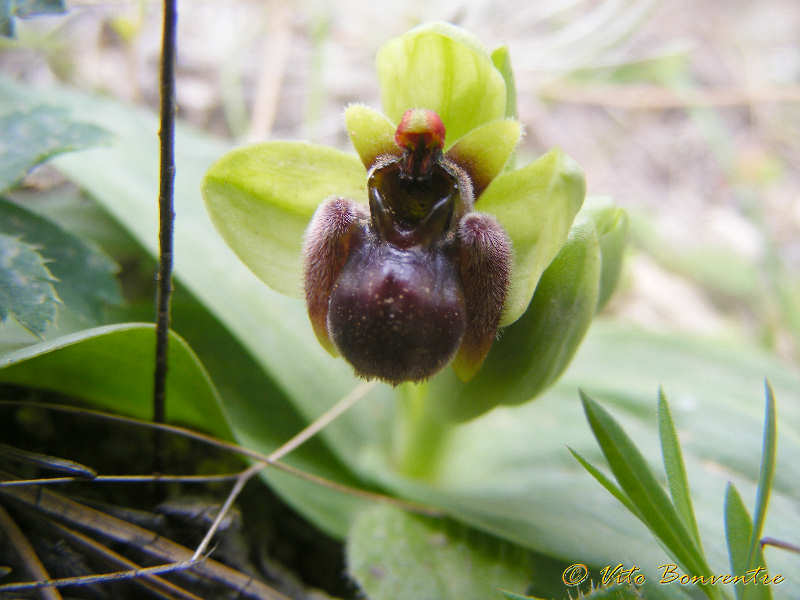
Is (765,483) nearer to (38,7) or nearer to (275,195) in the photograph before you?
(275,195)

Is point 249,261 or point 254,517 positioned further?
point 254,517

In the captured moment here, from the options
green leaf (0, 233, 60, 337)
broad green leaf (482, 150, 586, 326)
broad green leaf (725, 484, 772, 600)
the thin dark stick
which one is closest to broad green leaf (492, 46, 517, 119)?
broad green leaf (482, 150, 586, 326)

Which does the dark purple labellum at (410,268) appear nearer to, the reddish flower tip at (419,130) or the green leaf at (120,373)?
the reddish flower tip at (419,130)

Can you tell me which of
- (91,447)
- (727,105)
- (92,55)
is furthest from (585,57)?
(91,447)

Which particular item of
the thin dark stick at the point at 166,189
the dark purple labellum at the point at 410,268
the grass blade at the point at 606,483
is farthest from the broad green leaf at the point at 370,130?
the grass blade at the point at 606,483

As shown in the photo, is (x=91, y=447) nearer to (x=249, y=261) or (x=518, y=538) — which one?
(x=249, y=261)

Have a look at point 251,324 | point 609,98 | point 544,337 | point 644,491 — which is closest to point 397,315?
point 544,337
